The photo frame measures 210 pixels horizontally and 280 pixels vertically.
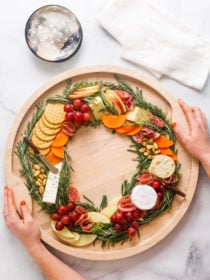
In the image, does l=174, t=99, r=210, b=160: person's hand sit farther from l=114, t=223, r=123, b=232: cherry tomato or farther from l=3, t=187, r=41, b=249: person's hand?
l=3, t=187, r=41, b=249: person's hand

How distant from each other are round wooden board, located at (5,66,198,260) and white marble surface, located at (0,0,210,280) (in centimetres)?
6

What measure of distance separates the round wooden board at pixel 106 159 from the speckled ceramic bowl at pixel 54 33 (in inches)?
3.4

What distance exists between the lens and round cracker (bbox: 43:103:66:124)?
1.73m

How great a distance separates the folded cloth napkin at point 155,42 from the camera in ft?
5.95

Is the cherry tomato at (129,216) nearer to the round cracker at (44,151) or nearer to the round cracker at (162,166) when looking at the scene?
the round cracker at (162,166)

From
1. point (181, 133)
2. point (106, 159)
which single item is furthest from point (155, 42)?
point (106, 159)

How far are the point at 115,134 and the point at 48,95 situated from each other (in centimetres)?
25

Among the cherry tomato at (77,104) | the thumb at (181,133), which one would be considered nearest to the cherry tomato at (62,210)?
the cherry tomato at (77,104)

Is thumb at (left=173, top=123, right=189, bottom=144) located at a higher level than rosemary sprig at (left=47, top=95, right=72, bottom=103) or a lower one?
lower

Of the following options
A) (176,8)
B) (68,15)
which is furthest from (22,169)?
(176,8)

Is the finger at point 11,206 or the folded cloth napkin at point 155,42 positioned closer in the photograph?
the finger at point 11,206

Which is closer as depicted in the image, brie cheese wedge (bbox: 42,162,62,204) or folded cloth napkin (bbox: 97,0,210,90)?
brie cheese wedge (bbox: 42,162,62,204)

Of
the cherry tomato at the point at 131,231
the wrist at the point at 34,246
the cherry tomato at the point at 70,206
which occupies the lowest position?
the wrist at the point at 34,246

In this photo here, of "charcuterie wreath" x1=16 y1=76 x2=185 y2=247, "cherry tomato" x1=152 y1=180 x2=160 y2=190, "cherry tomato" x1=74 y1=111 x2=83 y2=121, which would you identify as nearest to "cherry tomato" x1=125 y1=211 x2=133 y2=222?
"charcuterie wreath" x1=16 y1=76 x2=185 y2=247
